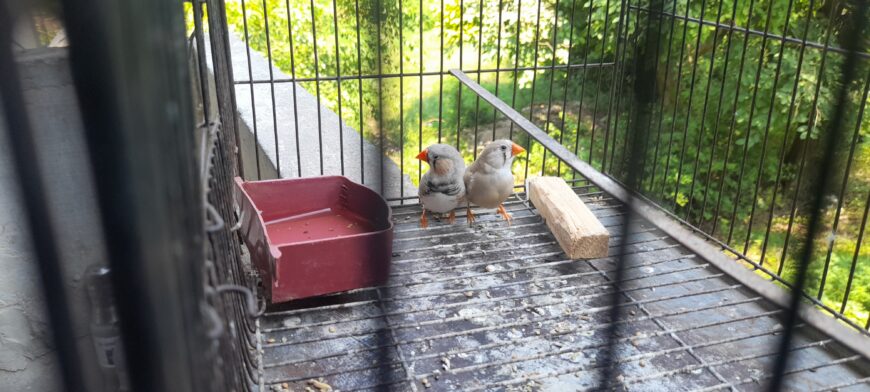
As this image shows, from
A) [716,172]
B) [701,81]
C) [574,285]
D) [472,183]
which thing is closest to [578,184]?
[472,183]

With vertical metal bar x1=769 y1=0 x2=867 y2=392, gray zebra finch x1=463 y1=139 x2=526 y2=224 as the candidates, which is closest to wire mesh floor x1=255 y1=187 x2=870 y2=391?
gray zebra finch x1=463 y1=139 x2=526 y2=224

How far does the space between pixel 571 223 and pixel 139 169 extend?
167 centimetres

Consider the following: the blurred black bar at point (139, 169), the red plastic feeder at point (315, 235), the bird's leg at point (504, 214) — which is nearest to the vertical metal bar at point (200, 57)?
the red plastic feeder at point (315, 235)

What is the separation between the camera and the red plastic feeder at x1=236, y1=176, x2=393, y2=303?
1617 millimetres

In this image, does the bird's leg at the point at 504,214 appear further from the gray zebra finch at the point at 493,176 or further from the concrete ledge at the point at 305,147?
the concrete ledge at the point at 305,147

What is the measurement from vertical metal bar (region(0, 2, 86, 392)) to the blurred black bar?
126 mm

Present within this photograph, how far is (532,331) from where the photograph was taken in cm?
158

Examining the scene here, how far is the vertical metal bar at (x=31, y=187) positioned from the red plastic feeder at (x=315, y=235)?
38.4 inches

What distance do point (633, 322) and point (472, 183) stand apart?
679 millimetres

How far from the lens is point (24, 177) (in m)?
0.48

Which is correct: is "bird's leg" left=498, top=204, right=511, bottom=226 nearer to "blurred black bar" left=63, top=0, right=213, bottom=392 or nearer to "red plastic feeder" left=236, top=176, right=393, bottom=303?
"red plastic feeder" left=236, top=176, right=393, bottom=303

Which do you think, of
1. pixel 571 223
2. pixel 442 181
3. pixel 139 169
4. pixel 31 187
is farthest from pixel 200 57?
pixel 571 223

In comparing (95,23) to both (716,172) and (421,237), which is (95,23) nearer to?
(421,237)

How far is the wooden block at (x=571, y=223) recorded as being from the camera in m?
1.89
